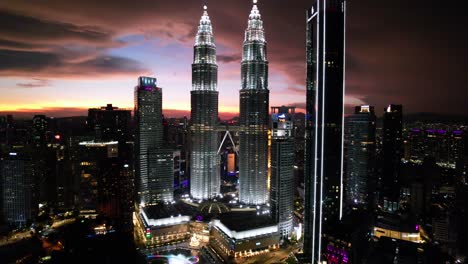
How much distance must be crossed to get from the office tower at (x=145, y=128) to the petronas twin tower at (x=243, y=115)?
4.15 meters

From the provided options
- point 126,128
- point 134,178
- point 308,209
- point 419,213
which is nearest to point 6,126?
point 126,128

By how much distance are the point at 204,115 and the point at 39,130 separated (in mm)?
19086

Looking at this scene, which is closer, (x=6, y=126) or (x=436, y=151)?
(x=6, y=126)

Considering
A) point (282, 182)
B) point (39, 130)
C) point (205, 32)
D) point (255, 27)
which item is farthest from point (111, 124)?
point (282, 182)

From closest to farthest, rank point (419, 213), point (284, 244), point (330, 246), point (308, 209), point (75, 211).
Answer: point (330, 246) < point (308, 209) < point (284, 244) < point (419, 213) < point (75, 211)

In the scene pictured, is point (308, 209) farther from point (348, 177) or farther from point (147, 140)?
point (147, 140)

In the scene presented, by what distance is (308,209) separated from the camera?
2112 centimetres

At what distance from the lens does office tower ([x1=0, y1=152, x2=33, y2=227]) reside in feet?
95.9

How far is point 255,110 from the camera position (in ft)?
107

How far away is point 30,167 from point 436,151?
46520mm

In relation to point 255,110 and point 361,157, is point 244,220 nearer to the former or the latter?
point 255,110

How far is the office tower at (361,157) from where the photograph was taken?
110 ft

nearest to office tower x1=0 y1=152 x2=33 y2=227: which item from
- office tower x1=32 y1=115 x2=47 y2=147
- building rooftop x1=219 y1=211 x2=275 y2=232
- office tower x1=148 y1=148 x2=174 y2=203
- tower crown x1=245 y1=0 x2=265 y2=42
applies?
office tower x1=32 y1=115 x2=47 y2=147

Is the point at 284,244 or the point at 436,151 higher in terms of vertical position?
the point at 436,151
